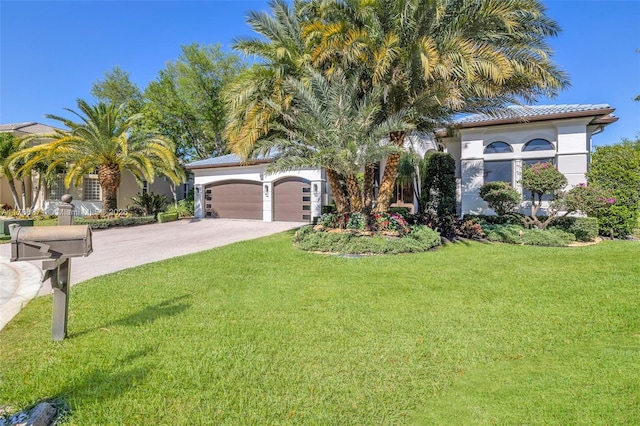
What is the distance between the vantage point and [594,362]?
3178 mm

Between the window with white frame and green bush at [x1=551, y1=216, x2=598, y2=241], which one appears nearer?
green bush at [x1=551, y1=216, x2=598, y2=241]

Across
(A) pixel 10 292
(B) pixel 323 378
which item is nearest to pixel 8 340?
(A) pixel 10 292

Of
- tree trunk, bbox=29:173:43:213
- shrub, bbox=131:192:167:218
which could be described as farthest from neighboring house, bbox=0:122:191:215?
shrub, bbox=131:192:167:218

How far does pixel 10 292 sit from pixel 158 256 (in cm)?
346

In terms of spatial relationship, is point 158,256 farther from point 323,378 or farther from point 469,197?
point 469,197

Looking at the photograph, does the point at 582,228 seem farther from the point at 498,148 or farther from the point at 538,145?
the point at 498,148

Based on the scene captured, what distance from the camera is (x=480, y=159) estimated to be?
14.9 metres

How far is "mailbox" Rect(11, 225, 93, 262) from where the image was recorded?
9.55ft

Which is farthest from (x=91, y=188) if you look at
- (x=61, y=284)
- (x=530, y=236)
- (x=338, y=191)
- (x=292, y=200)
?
(x=530, y=236)

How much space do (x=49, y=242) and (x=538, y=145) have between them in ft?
57.1

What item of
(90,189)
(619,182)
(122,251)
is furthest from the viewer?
(90,189)

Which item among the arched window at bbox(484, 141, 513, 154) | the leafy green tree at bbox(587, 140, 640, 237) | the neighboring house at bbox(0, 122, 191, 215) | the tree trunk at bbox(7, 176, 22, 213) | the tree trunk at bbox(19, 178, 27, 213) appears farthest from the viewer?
the neighboring house at bbox(0, 122, 191, 215)

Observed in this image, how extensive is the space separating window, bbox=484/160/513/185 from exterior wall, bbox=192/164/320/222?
8.48 meters

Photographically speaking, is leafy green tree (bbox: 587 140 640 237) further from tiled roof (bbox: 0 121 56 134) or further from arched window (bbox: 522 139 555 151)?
tiled roof (bbox: 0 121 56 134)
